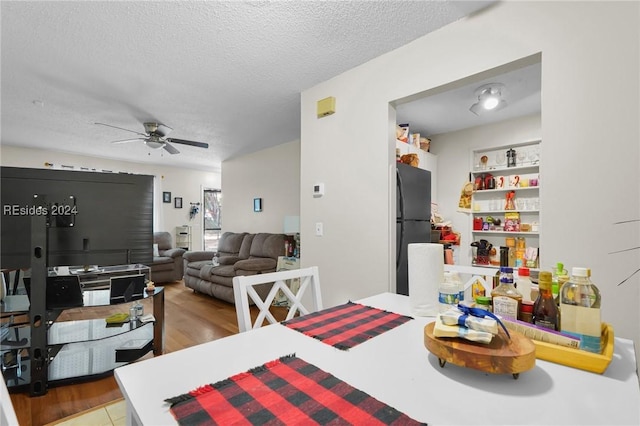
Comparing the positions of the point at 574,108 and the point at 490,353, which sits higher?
the point at 574,108

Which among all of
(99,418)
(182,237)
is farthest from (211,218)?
(99,418)

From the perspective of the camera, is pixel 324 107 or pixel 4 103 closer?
pixel 324 107

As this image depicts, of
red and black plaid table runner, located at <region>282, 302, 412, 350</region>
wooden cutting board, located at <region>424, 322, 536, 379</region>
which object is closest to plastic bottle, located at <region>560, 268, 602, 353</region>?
wooden cutting board, located at <region>424, 322, 536, 379</region>

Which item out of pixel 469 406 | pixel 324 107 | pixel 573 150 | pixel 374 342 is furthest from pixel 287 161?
pixel 469 406

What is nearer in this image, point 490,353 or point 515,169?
point 490,353

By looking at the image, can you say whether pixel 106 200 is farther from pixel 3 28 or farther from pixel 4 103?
pixel 4 103

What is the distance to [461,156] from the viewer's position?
3926 mm

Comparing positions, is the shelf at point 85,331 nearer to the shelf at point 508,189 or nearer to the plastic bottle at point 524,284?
the plastic bottle at point 524,284

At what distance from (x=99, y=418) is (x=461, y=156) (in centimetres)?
422

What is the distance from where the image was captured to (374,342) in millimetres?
955

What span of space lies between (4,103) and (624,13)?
4970 millimetres

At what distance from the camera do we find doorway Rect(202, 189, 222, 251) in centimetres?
761

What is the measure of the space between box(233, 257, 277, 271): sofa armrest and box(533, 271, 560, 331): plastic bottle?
146 inches

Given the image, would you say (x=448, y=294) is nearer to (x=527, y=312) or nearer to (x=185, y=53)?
(x=527, y=312)
